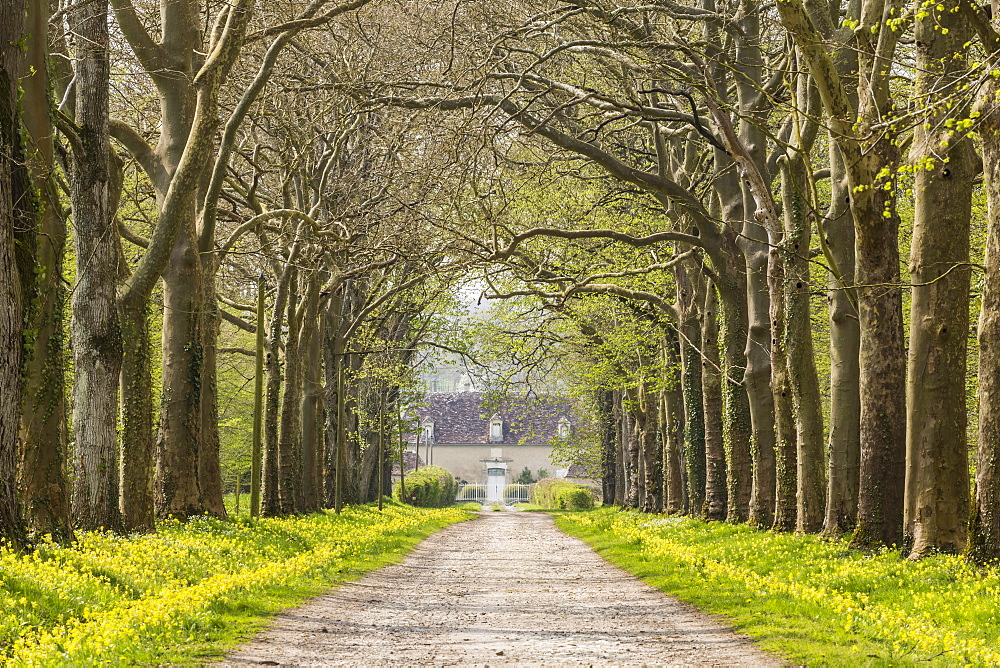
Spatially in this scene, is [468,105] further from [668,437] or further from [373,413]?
[373,413]

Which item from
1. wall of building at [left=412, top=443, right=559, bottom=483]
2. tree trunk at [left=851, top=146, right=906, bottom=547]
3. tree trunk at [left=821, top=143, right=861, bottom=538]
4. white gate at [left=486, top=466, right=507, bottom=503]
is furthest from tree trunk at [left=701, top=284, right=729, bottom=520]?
wall of building at [left=412, top=443, right=559, bottom=483]

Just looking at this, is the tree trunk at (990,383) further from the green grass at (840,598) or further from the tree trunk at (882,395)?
the tree trunk at (882,395)

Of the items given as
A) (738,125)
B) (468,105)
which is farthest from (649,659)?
(738,125)

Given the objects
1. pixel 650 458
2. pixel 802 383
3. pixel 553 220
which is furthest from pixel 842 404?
pixel 650 458

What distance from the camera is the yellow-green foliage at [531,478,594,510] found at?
61156 millimetres

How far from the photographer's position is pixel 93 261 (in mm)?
13664

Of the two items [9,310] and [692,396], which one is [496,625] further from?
[692,396]

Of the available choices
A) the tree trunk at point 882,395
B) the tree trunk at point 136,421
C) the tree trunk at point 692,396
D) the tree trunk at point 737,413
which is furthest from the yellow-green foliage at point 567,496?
the tree trunk at point 882,395

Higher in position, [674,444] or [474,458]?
[674,444]

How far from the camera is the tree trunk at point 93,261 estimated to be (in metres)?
13.5

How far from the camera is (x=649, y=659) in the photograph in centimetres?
786

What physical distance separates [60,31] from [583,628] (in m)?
12.8

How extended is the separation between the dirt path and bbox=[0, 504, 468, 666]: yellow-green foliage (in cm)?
65

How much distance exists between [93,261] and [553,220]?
15698 mm
